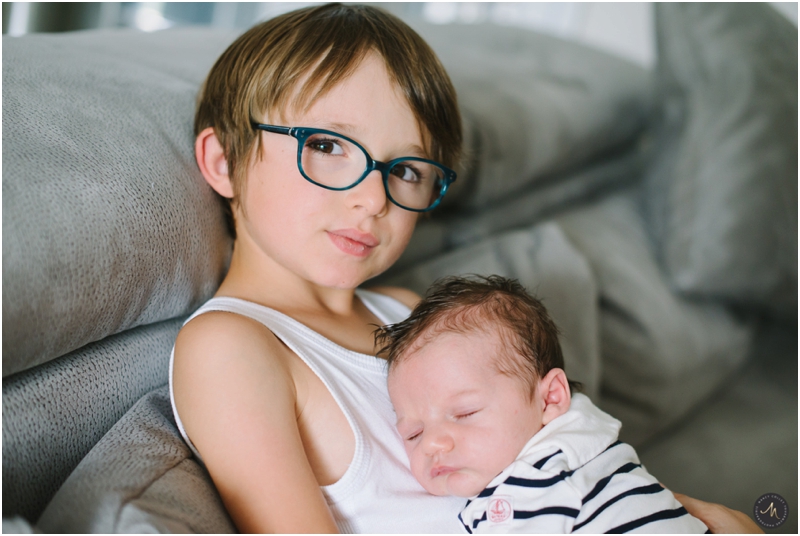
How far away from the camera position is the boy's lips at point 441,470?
30.8 inches

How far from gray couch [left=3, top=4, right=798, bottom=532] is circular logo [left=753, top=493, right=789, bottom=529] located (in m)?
0.07

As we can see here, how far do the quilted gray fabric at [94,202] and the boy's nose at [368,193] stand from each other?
0.21 metres

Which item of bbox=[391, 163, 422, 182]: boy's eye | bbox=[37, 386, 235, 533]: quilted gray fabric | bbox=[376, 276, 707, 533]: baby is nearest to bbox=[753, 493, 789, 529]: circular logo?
bbox=[376, 276, 707, 533]: baby

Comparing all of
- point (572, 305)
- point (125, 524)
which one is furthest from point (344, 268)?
point (572, 305)

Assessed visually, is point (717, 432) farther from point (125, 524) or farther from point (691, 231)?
point (125, 524)

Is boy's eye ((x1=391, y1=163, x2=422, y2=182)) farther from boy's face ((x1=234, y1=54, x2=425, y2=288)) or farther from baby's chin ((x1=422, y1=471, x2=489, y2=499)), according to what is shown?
baby's chin ((x1=422, y1=471, x2=489, y2=499))

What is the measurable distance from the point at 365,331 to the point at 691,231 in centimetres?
94

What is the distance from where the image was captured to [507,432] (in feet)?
2.57

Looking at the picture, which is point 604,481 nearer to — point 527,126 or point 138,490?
point 138,490

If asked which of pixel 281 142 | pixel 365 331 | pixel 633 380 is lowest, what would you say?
pixel 633 380

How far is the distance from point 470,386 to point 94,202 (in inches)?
19.5

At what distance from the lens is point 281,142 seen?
0.86 m

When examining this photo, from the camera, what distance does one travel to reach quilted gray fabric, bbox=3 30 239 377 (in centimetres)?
61

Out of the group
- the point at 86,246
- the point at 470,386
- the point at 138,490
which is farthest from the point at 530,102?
the point at 138,490
